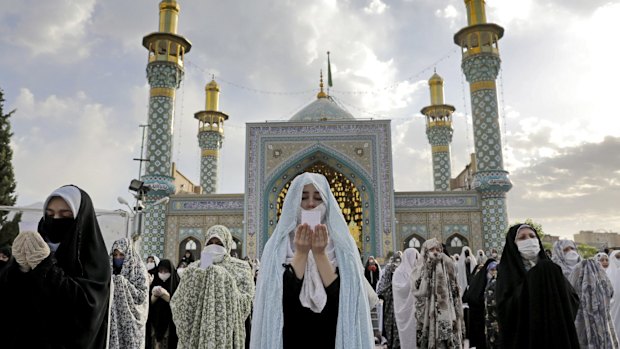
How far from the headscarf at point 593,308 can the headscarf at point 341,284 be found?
277 cm

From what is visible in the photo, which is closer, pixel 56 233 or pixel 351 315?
pixel 351 315

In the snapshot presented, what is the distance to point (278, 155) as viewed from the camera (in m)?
13.3

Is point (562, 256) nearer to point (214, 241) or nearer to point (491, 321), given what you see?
point (491, 321)

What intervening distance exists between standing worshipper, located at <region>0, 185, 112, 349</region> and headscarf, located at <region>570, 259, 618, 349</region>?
3.47 metres

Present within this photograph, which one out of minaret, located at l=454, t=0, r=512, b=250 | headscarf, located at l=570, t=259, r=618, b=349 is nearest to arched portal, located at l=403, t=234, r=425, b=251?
minaret, located at l=454, t=0, r=512, b=250

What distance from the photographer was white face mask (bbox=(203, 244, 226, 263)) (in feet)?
9.85

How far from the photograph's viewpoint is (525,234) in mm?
2562

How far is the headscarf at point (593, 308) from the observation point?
11.4ft

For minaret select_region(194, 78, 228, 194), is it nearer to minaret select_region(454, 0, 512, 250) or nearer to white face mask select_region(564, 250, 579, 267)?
minaret select_region(454, 0, 512, 250)

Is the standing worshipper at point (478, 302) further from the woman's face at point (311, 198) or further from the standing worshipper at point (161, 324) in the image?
the woman's face at point (311, 198)

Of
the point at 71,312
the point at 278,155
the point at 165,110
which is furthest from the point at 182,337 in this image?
the point at 165,110

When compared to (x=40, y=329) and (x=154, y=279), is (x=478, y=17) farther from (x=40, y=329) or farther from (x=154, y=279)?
(x=40, y=329)

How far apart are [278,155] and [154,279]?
9394 mm

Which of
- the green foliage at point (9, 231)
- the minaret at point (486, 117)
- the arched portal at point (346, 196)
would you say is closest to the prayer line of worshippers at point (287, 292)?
the minaret at point (486, 117)
